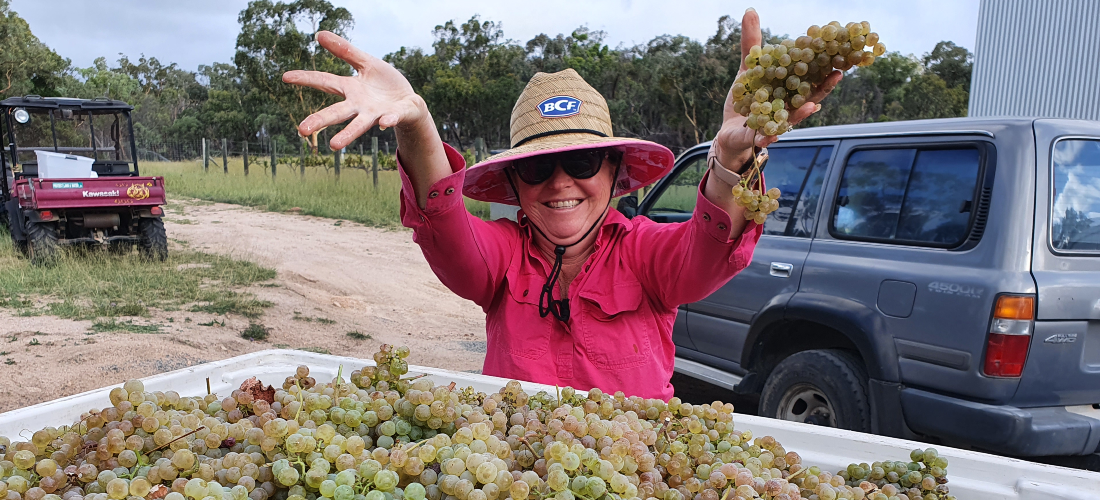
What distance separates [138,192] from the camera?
30.6 ft

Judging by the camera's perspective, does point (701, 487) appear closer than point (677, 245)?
Yes

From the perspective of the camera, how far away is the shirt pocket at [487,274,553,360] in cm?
206

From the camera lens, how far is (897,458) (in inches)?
55.0

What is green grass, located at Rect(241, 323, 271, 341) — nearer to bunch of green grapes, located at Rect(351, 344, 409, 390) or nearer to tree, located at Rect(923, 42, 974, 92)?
bunch of green grapes, located at Rect(351, 344, 409, 390)

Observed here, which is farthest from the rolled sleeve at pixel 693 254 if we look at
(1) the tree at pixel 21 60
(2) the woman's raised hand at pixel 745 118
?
(1) the tree at pixel 21 60

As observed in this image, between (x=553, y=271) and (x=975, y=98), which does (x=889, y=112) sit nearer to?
(x=975, y=98)

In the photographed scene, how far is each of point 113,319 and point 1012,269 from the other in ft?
23.3

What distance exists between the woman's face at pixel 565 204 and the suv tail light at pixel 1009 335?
1886 millimetres

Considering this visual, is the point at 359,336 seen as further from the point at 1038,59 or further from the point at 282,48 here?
the point at 282,48

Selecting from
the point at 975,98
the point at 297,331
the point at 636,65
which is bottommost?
the point at 297,331

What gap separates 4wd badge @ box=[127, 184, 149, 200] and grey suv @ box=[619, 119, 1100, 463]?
26.9 feet

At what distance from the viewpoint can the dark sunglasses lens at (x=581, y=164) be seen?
2.12m

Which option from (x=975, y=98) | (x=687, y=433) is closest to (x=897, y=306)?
(x=687, y=433)

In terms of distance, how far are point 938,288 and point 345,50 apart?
279 cm
